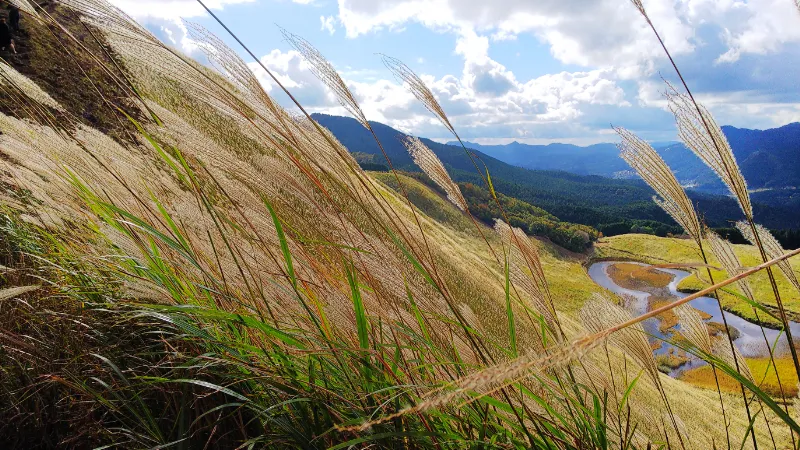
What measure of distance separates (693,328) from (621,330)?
1.46ft

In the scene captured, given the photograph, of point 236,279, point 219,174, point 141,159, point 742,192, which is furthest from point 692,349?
point 141,159

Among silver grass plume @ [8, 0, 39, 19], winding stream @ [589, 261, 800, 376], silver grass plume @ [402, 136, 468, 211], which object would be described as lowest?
winding stream @ [589, 261, 800, 376]

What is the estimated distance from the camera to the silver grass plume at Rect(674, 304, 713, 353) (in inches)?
62.7

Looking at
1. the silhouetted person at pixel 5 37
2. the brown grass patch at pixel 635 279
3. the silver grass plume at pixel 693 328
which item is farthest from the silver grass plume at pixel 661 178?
the brown grass patch at pixel 635 279

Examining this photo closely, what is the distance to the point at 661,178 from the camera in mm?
1433

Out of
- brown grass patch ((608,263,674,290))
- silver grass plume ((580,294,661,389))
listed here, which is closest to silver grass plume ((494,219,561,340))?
silver grass plume ((580,294,661,389))

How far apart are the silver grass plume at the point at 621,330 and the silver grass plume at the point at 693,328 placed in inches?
6.7

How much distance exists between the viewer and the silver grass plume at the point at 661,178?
1.42m

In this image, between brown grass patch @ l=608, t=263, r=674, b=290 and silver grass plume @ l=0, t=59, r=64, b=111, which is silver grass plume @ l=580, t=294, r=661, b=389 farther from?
brown grass patch @ l=608, t=263, r=674, b=290

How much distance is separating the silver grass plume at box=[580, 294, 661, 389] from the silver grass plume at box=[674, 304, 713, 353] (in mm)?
171

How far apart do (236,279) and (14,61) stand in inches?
779

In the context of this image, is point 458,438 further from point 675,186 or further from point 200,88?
point 200,88

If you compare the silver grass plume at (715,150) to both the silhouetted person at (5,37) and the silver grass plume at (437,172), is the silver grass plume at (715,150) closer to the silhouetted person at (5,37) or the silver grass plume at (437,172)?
the silver grass plume at (437,172)

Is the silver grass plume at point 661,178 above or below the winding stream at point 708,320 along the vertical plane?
above
